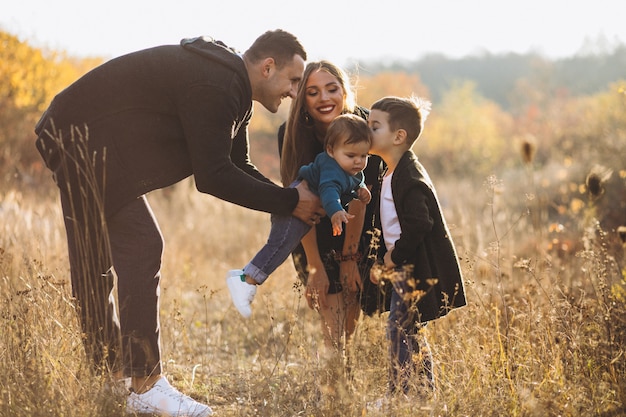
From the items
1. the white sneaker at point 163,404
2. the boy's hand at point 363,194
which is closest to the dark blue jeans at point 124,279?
the white sneaker at point 163,404

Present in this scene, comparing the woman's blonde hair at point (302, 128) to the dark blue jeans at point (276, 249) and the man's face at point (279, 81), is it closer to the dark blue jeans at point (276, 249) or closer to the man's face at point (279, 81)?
the man's face at point (279, 81)

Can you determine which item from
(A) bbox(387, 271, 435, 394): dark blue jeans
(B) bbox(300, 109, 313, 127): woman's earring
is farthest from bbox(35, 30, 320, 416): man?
(A) bbox(387, 271, 435, 394): dark blue jeans

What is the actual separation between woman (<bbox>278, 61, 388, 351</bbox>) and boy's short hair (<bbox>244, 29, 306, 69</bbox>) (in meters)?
0.31

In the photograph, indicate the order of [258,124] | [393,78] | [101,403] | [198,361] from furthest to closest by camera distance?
1. [393,78]
2. [258,124]
3. [198,361]
4. [101,403]

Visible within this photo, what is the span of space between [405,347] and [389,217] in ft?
2.25

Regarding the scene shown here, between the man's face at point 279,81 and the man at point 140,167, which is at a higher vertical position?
the man's face at point 279,81

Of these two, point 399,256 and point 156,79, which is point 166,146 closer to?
point 156,79

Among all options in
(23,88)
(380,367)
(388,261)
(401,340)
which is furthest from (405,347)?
(23,88)

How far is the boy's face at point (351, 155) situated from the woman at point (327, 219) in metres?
0.35

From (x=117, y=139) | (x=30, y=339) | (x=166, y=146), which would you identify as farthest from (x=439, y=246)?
(x=30, y=339)

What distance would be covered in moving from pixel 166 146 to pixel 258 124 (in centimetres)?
3625

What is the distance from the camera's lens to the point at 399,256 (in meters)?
3.69

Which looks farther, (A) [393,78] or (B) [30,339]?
(A) [393,78]

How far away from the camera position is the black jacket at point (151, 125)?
11.8 feet
